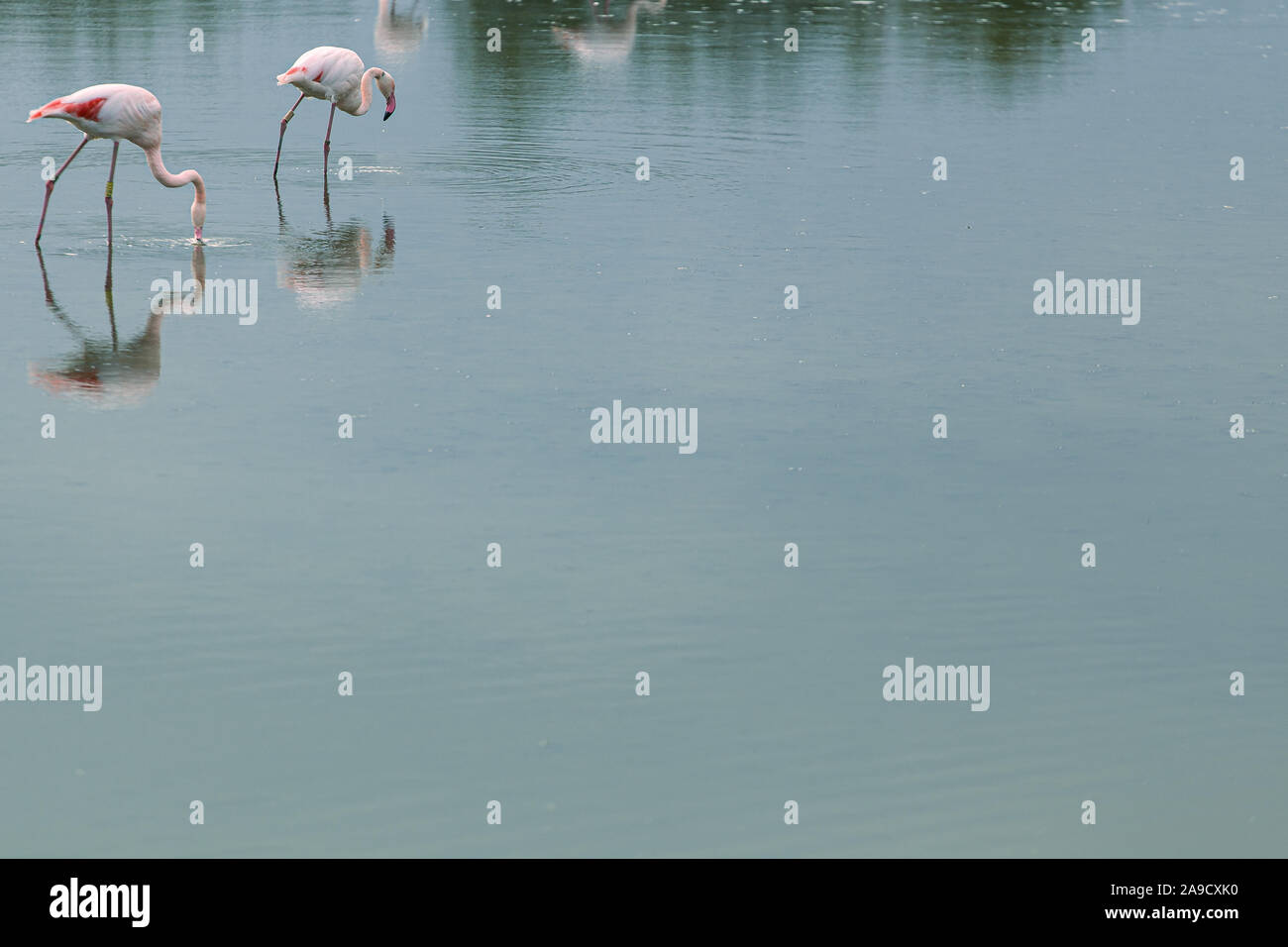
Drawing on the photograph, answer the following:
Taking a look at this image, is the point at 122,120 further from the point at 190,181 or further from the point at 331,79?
the point at 331,79

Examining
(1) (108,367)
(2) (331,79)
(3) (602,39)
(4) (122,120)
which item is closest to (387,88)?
(2) (331,79)

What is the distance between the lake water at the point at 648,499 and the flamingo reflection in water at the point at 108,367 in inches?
2.0

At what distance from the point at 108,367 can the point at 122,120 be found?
3.78 meters

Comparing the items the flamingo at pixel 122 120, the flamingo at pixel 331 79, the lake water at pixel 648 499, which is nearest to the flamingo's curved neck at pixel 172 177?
the flamingo at pixel 122 120

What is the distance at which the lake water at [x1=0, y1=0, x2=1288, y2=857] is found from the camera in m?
6.78

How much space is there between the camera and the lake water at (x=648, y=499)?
6.78 m

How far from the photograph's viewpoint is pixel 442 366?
11.6m

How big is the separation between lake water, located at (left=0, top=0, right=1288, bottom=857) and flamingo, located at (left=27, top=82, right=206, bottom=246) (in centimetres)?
45

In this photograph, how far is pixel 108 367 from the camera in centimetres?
1159

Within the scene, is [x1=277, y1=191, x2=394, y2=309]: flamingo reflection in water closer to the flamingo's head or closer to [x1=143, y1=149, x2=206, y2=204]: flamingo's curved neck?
[x1=143, y1=149, x2=206, y2=204]: flamingo's curved neck

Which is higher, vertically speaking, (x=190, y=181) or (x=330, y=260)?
(x=190, y=181)

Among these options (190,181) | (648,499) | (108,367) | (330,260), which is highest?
(190,181)
